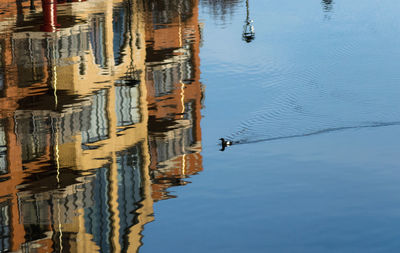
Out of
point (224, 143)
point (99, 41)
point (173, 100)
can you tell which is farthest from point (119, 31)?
point (224, 143)

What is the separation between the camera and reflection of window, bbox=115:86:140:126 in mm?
19922

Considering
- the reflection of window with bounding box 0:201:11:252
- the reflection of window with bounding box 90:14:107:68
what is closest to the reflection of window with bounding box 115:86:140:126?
the reflection of window with bounding box 90:14:107:68

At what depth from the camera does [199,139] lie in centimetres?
1739

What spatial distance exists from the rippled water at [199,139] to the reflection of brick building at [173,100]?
0.19 ft

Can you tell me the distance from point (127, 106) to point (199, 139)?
3.27m

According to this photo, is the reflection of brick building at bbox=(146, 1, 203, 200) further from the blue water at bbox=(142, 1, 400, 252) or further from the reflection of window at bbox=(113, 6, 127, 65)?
the reflection of window at bbox=(113, 6, 127, 65)

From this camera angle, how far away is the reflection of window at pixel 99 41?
1089 inches

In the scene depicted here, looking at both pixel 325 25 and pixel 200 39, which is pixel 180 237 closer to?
pixel 200 39

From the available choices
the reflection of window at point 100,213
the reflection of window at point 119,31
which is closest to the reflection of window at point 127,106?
the reflection of window at point 100,213

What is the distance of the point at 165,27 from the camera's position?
3269cm

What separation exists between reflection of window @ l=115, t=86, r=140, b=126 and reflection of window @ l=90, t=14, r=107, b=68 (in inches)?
155

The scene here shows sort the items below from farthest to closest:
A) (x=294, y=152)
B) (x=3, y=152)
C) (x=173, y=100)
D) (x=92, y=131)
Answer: (x=173, y=100)
(x=92, y=131)
(x=3, y=152)
(x=294, y=152)

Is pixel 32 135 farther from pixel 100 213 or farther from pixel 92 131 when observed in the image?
pixel 100 213

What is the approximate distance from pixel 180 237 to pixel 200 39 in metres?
18.8
